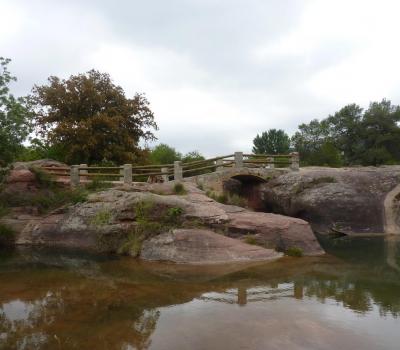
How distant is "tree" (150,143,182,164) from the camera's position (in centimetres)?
4445

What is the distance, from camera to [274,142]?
6888 centimetres

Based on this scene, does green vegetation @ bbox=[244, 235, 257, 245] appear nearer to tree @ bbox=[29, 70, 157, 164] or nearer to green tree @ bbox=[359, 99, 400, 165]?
tree @ bbox=[29, 70, 157, 164]

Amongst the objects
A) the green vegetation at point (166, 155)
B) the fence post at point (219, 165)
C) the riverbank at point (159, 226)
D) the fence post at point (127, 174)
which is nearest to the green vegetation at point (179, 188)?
the riverbank at point (159, 226)

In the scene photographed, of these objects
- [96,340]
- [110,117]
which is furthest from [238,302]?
[110,117]

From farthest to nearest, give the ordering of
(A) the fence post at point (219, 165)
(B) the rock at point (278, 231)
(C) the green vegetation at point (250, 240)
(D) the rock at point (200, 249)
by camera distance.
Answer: (A) the fence post at point (219, 165) → (B) the rock at point (278, 231) → (C) the green vegetation at point (250, 240) → (D) the rock at point (200, 249)

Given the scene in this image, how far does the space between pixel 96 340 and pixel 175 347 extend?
1312 millimetres

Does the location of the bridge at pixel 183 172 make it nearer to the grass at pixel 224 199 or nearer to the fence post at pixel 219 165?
the fence post at pixel 219 165

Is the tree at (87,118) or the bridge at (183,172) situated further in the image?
the tree at (87,118)

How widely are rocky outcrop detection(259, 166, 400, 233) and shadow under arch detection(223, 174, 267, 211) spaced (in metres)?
1.83

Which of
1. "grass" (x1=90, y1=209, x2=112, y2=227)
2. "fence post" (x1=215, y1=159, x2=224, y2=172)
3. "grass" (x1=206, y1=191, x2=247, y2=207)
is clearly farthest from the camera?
"fence post" (x1=215, y1=159, x2=224, y2=172)

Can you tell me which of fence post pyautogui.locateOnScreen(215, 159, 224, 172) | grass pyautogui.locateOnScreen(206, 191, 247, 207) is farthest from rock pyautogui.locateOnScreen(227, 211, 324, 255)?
fence post pyautogui.locateOnScreen(215, 159, 224, 172)

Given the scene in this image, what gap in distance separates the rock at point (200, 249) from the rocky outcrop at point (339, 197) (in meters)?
7.14

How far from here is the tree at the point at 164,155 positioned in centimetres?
4445

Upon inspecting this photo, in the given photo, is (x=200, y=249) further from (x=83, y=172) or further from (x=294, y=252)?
(x=83, y=172)
